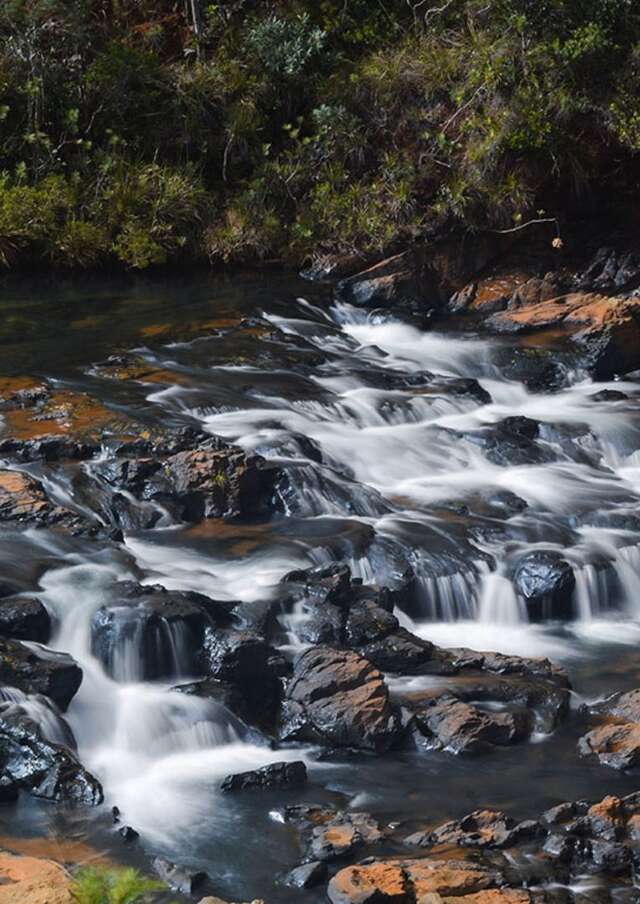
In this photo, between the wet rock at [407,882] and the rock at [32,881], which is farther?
the wet rock at [407,882]

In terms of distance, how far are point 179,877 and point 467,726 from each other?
7.00 ft

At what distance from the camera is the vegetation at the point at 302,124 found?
53.6 feet

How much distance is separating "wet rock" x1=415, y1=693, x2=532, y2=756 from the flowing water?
3.7 inches

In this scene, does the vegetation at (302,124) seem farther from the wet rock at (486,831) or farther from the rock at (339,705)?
the wet rock at (486,831)

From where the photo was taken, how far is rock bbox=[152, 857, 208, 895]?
607 cm

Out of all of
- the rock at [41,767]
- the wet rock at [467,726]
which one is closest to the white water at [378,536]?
the rock at [41,767]

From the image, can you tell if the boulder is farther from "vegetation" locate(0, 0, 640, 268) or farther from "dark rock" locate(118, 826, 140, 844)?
"vegetation" locate(0, 0, 640, 268)

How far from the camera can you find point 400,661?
8305mm

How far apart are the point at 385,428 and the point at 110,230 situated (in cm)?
580

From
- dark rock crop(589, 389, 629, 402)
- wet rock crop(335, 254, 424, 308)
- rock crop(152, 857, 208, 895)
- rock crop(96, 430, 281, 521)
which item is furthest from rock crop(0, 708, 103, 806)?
wet rock crop(335, 254, 424, 308)

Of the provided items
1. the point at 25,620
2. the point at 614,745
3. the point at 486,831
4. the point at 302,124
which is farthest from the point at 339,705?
the point at 302,124

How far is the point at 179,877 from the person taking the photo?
6125 millimetres

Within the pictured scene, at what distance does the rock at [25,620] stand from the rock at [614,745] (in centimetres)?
328

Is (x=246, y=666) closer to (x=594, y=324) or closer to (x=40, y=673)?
(x=40, y=673)
